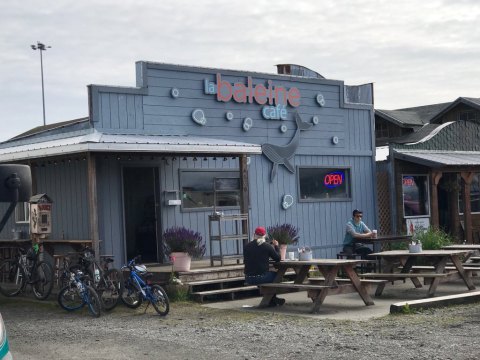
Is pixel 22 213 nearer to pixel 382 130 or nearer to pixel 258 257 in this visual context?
pixel 258 257

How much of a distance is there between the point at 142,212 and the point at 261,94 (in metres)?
3.87

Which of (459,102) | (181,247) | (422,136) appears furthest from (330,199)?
(459,102)

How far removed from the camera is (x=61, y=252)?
50.0 feet

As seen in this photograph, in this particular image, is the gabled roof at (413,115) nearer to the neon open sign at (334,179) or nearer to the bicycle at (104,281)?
→ the neon open sign at (334,179)

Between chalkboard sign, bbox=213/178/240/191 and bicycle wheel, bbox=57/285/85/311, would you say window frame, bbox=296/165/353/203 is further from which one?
bicycle wheel, bbox=57/285/85/311

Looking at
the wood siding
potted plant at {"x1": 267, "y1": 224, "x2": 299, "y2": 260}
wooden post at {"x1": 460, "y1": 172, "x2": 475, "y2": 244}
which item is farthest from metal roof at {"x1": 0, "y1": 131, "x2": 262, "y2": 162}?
wooden post at {"x1": 460, "y1": 172, "x2": 475, "y2": 244}

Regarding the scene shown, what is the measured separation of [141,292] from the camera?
11938mm

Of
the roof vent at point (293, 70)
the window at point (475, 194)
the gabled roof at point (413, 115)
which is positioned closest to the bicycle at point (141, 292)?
the roof vent at point (293, 70)

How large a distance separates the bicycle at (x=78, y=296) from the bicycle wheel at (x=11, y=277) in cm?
211

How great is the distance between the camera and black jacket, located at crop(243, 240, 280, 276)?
489 inches

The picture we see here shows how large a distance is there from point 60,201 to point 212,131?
337 centimetres

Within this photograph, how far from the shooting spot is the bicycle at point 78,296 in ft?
39.1

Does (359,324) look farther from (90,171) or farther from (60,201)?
(60,201)

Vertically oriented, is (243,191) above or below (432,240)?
above
